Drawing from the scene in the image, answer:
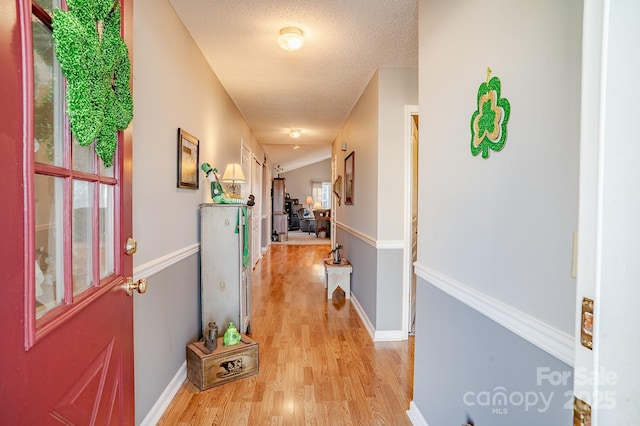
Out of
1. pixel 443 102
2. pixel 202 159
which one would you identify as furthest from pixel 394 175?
pixel 202 159

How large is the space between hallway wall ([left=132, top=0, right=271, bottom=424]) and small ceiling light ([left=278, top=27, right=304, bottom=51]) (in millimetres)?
657

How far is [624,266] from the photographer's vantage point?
1.55 feet

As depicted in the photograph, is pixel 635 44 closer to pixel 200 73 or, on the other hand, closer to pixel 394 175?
pixel 394 175

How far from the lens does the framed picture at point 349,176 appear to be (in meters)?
4.13

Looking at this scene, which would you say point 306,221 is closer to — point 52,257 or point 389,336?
point 389,336

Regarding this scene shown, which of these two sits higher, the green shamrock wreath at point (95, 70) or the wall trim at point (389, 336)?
the green shamrock wreath at point (95, 70)

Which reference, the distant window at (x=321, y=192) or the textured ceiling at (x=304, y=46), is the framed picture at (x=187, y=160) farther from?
the distant window at (x=321, y=192)

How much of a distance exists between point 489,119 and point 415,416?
1579mm

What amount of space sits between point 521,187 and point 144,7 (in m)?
1.86

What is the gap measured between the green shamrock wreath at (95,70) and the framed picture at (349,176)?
3.23m

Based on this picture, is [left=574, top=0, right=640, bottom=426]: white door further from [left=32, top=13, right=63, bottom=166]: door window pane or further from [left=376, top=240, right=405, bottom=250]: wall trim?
[left=376, top=240, right=405, bottom=250]: wall trim

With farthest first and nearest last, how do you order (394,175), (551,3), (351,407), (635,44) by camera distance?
(394,175)
(351,407)
(551,3)
(635,44)

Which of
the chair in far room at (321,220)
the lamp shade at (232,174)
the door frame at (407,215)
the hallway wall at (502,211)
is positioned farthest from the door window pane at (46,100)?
the chair in far room at (321,220)

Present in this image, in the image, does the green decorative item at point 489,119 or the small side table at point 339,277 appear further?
the small side table at point 339,277
